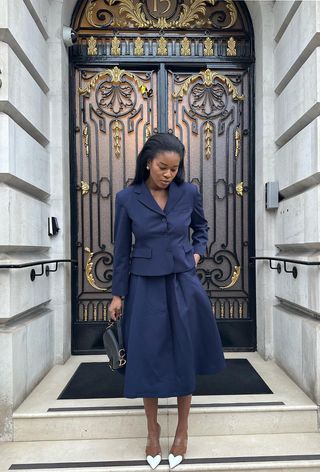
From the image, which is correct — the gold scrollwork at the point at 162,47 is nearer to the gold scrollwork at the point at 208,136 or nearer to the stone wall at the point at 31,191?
the gold scrollwork at the point at 208,136

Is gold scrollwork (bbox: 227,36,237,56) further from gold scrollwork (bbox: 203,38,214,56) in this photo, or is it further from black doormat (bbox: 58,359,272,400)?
black doormat (bbox: 58,359,272,400)

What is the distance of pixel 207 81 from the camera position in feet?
13.7

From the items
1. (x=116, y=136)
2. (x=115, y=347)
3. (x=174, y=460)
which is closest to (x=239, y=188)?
(x=116, y=136)

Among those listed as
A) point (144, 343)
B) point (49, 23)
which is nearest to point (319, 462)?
point (144, 343)

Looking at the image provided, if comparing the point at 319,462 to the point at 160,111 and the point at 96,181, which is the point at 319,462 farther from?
the point at 160,111

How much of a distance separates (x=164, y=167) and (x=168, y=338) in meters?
1.07

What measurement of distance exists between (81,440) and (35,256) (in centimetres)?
165

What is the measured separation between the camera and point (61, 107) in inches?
152

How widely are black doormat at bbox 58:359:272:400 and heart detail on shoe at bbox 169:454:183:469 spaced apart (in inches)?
30.3

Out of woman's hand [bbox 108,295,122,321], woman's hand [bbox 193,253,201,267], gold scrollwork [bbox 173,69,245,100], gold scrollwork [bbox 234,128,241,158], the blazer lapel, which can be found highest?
gold scrollwork [bbox 173,69,245,100]

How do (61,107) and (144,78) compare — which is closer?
(61,107)

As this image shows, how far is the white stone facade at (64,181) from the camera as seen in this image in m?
2.88

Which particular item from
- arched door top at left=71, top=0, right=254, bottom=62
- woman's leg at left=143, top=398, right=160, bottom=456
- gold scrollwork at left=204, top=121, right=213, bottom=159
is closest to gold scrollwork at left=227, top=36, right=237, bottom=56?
arched door top at left=71, top=0, right=254, bottom=62

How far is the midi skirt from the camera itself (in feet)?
7.37
